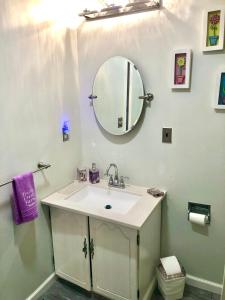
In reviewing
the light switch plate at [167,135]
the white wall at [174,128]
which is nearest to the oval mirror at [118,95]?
the white wall at [174,128]

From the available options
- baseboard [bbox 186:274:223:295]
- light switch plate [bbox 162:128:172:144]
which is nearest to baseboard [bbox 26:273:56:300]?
baseboard [bbox 186:274:223:295]

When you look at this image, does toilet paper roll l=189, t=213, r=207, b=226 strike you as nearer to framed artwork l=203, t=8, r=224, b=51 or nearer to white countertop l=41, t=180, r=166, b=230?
white countertop l=41, t=180, r=166, b=230

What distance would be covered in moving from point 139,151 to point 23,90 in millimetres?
959

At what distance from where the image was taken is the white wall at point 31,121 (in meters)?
1.55

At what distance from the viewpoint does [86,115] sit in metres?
2.18

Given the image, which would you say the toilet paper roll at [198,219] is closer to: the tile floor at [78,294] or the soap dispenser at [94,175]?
the tile floor at [78,294]

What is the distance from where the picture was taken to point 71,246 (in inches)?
75.2

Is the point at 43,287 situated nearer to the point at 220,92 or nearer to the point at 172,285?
the point at 172,285

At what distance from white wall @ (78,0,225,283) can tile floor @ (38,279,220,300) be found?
0.40 feet

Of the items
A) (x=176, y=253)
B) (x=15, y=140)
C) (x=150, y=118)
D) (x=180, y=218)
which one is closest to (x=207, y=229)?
(x=180, y=218)

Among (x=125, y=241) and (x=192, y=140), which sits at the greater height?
(x=192, y=140)

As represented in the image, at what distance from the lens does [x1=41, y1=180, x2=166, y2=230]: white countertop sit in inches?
62.4

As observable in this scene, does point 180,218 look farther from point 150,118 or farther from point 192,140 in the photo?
point 150,118

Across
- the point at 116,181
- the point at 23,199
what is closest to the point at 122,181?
the point at 116,181
